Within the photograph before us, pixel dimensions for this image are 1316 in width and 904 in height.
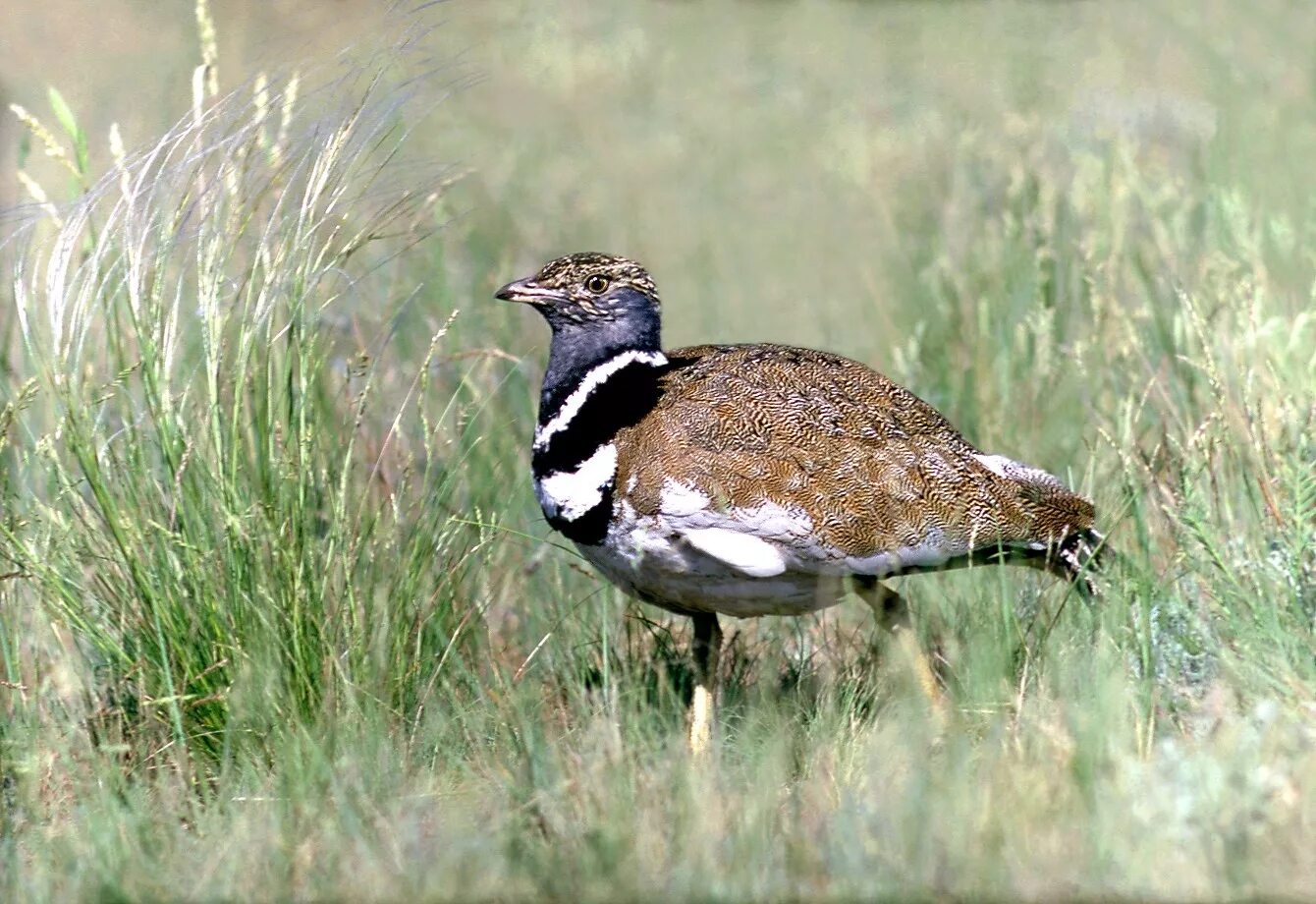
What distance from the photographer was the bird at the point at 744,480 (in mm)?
4121

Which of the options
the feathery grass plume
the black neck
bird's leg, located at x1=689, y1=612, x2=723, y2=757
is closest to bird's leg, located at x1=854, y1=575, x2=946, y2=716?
bird's leg, located at x1=689, y1=612, x2=723, y2=757

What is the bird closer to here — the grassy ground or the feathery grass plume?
the grassy ground

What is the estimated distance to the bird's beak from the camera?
4.52 meters

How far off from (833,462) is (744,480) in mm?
254

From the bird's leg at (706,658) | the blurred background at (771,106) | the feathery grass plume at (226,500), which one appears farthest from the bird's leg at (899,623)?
the blurred background at (771,106)

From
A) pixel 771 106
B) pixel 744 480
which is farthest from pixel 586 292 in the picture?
pixel 771 106

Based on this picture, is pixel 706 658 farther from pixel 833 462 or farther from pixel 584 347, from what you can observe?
pixel 584 347

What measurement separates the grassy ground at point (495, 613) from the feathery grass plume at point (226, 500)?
2cm

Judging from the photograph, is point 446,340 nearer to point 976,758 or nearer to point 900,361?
point 900,361

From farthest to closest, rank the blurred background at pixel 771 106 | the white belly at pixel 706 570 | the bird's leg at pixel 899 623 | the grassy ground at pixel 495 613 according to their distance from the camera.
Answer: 1. the blurred background at pixel 771 106
2. the bird's leg at pixel 899 623
3. the white belly at pixel 706 570
4. the grassy ground at pixel 495 613

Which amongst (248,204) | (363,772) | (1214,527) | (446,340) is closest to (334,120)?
(248,204)

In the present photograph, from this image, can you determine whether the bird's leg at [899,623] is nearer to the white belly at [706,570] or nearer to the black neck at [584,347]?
the white belly at [706,570]

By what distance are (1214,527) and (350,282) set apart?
95.1 inches

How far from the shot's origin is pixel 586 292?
4.54 metres
